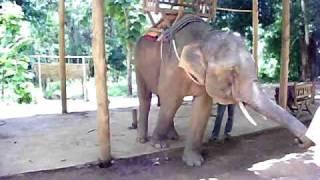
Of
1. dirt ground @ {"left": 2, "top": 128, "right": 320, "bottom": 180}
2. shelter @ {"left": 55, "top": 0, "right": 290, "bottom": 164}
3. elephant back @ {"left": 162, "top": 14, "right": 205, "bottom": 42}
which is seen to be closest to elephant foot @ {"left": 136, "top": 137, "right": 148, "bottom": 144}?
dirt ground @ {"left": 2, "top": 128, "right": 320, "bottom": 180}

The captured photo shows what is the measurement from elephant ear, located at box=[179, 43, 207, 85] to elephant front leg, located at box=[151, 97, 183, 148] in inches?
25.3

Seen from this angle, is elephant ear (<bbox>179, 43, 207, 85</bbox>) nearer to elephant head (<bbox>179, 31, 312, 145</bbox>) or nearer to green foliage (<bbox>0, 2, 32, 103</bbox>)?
elephant head (<bbox>179, 31, 312, 145</bbox>)

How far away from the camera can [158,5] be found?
5.69 metres

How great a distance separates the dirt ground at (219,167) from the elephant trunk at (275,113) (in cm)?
79

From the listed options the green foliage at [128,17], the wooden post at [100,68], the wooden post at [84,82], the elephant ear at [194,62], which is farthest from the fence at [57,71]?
the elephant ear at [194,62]

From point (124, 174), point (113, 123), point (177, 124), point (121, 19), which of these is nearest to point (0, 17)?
point (121, 19)

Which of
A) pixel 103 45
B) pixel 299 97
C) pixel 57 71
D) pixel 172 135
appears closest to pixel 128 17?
pixel 57 71

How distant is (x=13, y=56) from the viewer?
10.4m

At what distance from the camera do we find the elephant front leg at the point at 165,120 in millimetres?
5340

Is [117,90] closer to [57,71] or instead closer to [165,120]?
[57,71]

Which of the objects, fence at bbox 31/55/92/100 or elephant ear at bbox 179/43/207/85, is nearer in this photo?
elephant ear at bbox 179/43/207/85

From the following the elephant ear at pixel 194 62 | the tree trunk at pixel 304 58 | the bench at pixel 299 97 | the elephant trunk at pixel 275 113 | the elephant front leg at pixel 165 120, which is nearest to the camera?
the elephant trunk at pixel 275 113

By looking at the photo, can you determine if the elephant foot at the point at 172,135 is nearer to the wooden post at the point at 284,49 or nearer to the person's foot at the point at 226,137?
the person's foot at the point at 226,137

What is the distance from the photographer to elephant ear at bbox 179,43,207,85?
4648mm
